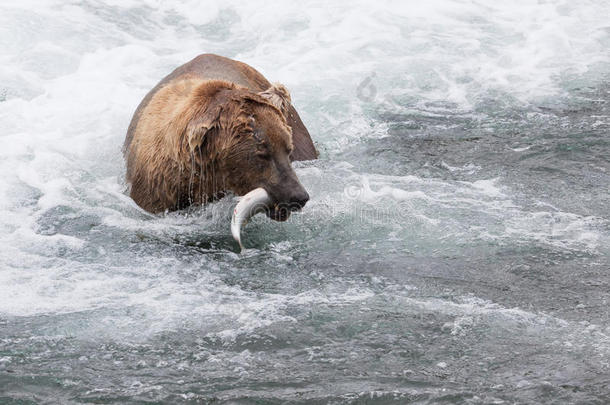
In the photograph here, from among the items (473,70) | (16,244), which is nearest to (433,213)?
(16,244)

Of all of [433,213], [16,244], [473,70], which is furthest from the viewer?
[473,70]

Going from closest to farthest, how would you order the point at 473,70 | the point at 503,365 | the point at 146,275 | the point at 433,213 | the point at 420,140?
the point at 503,365 → the point at 146,275 → the point at 433,213 → the point at 420,140 → the point at 473,70

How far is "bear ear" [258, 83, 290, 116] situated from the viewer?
5938mm

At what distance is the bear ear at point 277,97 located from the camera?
5.94 m

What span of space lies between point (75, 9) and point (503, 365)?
9.64m

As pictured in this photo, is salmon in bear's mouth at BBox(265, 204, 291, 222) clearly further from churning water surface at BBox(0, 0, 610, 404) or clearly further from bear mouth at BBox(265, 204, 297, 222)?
churning water surface at BBox(0, 0, 610, 404)

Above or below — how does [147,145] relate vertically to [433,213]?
above

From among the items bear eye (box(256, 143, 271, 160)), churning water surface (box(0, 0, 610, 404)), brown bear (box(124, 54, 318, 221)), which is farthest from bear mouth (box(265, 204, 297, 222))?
bear eye (box(256, 143, 271, 160))

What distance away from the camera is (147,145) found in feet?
20.0

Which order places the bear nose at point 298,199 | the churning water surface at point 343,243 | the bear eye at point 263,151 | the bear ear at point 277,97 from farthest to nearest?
the bear ear at point 277,97 → the bear eye at point 263,151 → the bear nose at point 298,199 → the churning water surface at point 343,243

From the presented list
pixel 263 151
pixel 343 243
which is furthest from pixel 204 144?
pixel 343 243

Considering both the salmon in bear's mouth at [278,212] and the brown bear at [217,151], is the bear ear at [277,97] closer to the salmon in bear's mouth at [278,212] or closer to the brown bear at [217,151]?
the brown bear at [217,151]

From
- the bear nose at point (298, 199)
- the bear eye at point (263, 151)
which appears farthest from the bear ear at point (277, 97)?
the bear nose at point (298, 199)

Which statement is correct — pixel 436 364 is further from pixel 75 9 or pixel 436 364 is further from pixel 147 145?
pixel 75 9
